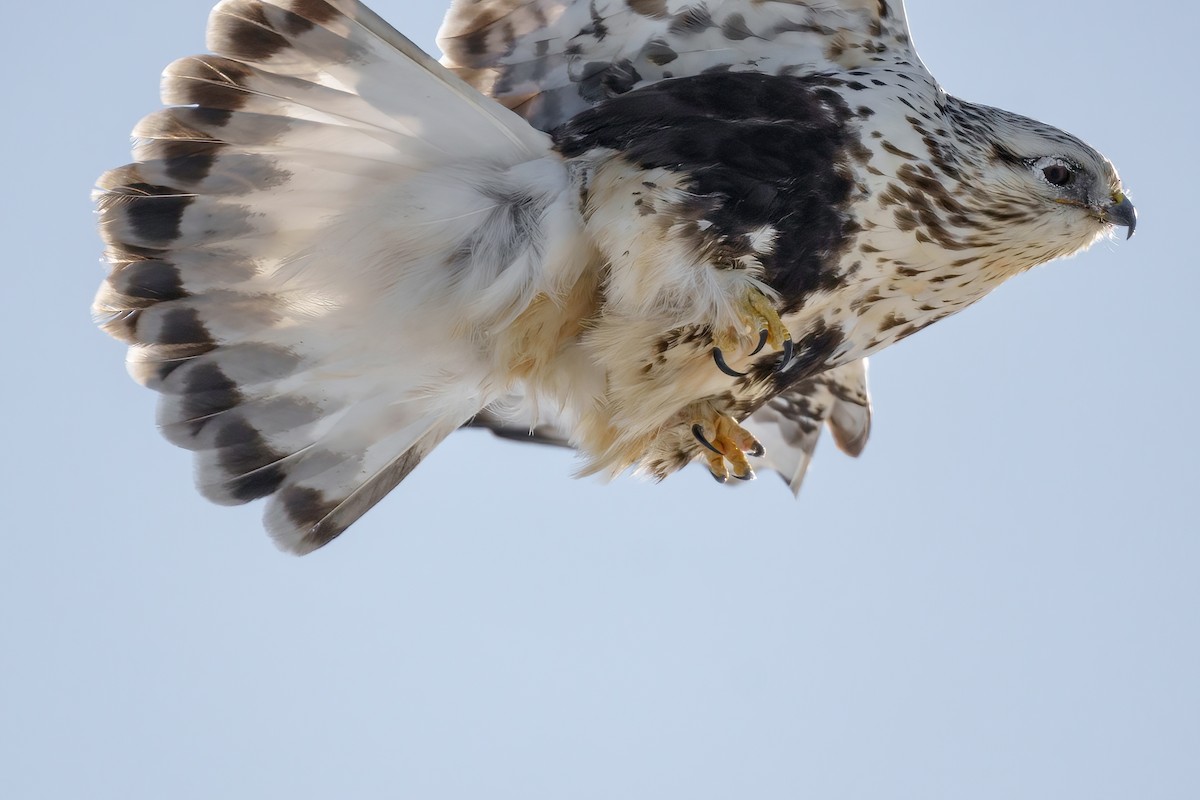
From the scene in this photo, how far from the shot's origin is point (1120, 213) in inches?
170

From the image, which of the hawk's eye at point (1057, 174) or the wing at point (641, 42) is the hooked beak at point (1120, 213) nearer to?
the hawk's eye at point (1057, 174)

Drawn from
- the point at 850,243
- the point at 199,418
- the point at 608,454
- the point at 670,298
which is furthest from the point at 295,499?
the point at 850,243

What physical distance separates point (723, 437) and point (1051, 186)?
1.22 m

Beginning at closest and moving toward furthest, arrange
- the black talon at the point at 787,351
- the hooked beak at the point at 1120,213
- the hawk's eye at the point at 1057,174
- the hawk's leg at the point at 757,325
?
the hawk's leg at the point at 757,325, the black talon at the point at 787,351, the hawk's eye at the point at 1057,174, the hooked beak at the point at 1120,213

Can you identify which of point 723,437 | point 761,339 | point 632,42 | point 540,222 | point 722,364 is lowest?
point 723,437

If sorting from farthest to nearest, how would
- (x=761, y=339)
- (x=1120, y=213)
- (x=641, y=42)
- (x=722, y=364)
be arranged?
1. (x=1120, y=213)
2. (x=641, y=42)
3. (x=722, y=364)
4. (x=761, y=339)

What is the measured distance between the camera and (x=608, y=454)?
4340 millimetres

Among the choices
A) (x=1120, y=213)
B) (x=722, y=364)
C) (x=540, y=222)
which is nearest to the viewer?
(x=540, y=222)

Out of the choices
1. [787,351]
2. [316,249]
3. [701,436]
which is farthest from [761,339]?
[316,249]

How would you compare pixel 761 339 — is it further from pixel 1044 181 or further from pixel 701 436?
pixel 1044 181

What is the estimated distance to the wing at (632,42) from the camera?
161 inches

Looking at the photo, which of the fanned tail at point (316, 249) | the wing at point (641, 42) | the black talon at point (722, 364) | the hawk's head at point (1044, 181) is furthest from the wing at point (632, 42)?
the black talon at point (722, 364)

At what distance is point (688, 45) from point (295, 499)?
1.71 m

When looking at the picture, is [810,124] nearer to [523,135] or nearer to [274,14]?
[523,135]
